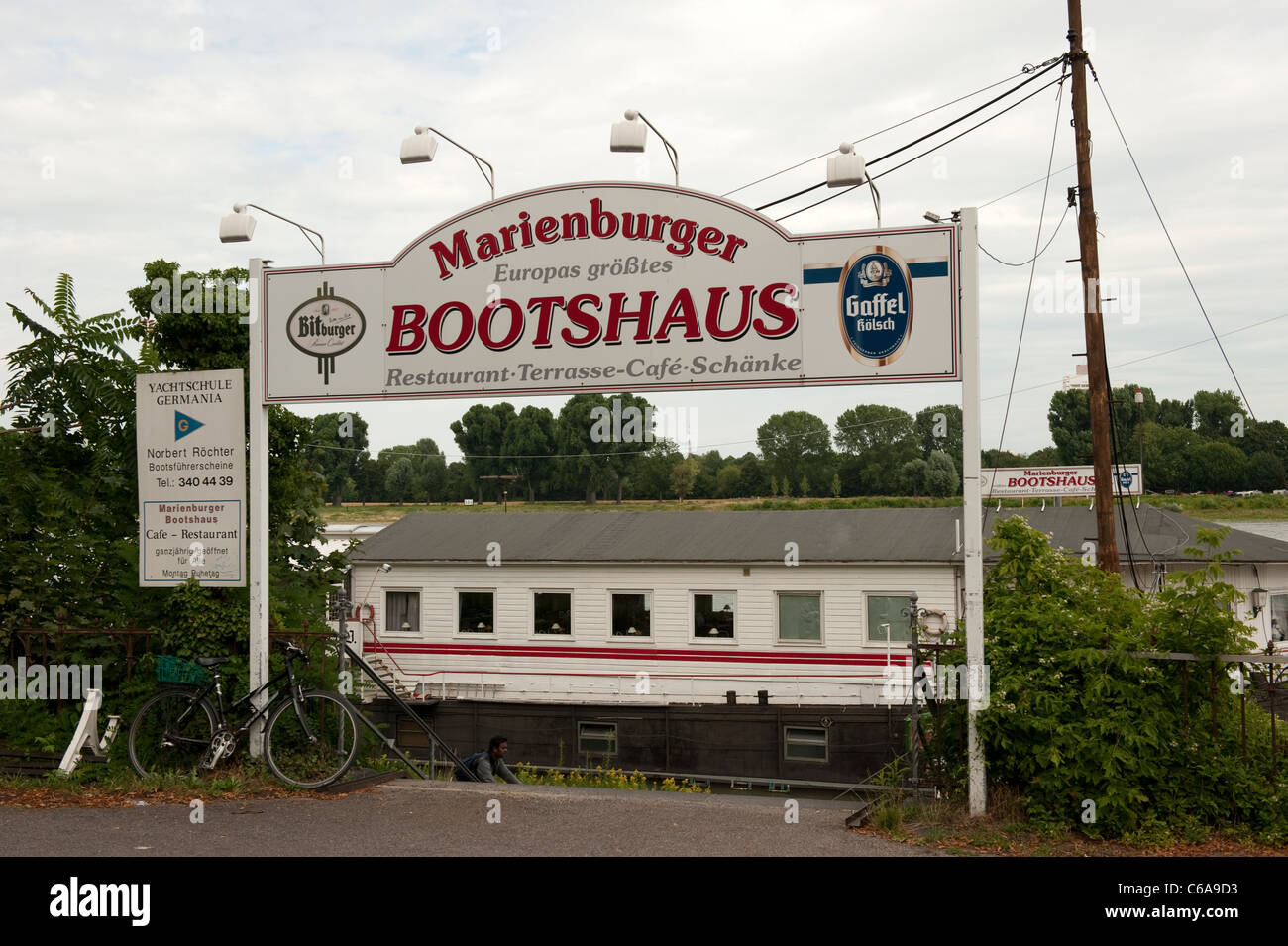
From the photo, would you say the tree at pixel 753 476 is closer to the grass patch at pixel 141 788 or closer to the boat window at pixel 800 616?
the boat window at pixel 800 616

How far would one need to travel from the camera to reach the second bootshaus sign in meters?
7.75

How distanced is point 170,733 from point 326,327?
341cm

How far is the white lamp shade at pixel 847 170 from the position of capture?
7.54 m

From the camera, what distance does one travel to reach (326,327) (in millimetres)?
8852

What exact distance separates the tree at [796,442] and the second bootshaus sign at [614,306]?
6500cm

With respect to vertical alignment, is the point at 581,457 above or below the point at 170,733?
above

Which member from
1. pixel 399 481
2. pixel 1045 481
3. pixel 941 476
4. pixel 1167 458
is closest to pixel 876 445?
pixel 941 476

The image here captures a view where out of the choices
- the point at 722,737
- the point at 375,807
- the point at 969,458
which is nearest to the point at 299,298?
the point at 375,807

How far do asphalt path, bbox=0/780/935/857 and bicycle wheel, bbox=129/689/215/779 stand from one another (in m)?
0.82

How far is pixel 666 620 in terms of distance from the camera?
915 inches

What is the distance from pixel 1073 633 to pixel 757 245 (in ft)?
11.3

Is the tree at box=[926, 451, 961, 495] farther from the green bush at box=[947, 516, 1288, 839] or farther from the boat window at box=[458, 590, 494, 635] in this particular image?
the green bush at box=[947, 516, 1288, 839]

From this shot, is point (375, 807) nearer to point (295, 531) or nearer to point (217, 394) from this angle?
point (217, 394)

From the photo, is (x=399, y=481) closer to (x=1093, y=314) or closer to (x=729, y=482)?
(x=729, y=482)
